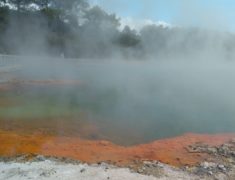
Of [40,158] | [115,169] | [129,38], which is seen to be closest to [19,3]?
[129,38]

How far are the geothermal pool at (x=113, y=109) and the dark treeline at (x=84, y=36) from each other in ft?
30.3

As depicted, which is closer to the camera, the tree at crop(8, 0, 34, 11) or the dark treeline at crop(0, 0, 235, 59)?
the dark treeline at crop(0, 0, 235, 59)

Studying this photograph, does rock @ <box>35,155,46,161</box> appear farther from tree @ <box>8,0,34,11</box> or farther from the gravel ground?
tree @ <box>8,0,34,11</box>

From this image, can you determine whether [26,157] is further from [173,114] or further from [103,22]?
[103,22]

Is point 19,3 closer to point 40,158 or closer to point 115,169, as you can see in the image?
point 40,158

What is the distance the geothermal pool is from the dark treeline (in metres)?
9.24

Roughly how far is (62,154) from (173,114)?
4.44 meters

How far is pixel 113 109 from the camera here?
968 centimetres

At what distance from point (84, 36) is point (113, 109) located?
19.8 meters

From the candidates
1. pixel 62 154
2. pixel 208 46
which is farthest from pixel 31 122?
pixel 208 46

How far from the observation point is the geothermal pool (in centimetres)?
741

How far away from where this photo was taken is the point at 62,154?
530 cm

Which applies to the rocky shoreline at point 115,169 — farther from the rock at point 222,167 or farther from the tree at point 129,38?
the tree at point 129,38

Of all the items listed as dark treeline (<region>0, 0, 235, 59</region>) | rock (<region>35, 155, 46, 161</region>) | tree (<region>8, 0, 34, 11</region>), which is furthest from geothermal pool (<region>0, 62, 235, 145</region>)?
tree (<region>8, 0, 34, 11</region>)
